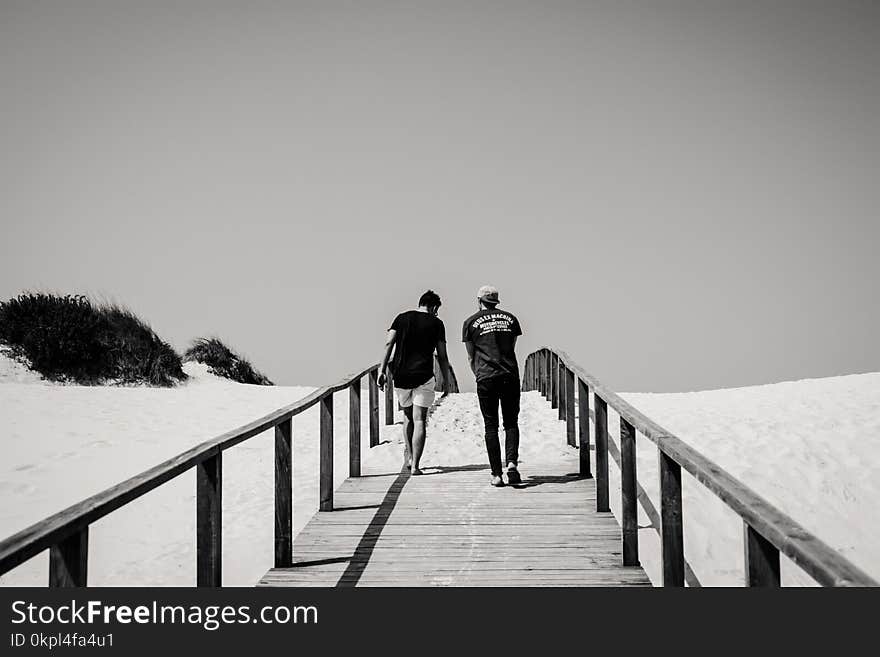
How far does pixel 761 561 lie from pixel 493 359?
12.5ft

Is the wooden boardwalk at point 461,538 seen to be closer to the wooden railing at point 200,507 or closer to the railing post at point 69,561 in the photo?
the wooden railing at point 200,507

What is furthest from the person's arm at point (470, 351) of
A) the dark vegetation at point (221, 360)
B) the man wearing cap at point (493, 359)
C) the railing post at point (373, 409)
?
the dark vegetation at point (221, 360)

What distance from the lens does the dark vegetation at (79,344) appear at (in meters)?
14.9

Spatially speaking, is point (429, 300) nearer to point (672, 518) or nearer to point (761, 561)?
point (672, 518)

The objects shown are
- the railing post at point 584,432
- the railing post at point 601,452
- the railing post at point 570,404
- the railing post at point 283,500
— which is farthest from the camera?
the railing post at point 570,404

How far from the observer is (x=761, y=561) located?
2.37m

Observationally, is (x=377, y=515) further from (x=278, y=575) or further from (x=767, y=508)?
(x=767, y=508)

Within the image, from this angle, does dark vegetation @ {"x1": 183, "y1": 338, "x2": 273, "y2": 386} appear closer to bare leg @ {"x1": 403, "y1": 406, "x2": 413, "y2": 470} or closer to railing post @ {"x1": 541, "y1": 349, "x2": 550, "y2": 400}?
railing post @ {"x1": 541, "y1": 349, "x2": 550, "y2": 400}

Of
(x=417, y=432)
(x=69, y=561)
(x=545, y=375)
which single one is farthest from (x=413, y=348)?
(x=545, y=375)

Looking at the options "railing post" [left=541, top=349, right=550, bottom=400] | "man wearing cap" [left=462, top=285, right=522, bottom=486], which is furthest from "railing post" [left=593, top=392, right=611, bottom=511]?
"railing post" [left=541, top=349, right=550, bottom=400]

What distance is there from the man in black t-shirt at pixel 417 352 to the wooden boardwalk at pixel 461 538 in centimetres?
78
